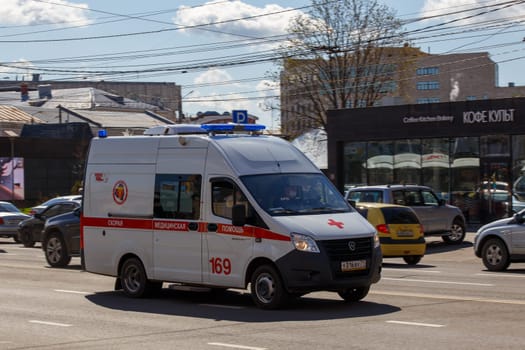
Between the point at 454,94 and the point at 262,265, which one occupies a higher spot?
the point at 454,94

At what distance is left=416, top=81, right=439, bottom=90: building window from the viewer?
386 feet

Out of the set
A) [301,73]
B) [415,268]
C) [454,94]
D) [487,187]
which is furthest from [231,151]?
[454,94]

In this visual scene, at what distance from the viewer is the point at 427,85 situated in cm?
11894

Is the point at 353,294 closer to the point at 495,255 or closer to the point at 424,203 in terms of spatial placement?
the point at 495,255

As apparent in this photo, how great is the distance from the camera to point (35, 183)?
65.7 metres

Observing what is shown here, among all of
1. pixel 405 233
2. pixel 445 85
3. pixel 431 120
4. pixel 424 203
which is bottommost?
pixel 405 233

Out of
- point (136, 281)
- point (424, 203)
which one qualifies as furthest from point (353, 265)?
point (424, 203)

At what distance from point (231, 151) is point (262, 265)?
182 cm

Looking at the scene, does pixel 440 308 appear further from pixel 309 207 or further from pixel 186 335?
pixel 186 335

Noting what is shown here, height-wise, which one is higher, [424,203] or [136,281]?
[424,203]

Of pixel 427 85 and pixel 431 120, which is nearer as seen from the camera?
pixel 431 120

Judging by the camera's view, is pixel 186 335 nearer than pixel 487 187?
Yes

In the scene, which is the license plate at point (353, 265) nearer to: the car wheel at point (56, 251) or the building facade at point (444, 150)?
the car wheel at point (56, 251)

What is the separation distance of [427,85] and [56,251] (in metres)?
99.5
